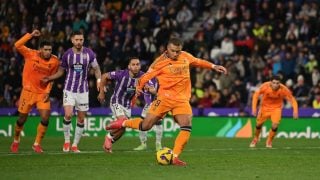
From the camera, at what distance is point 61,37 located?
1382 inches

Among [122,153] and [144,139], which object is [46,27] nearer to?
[144,139]

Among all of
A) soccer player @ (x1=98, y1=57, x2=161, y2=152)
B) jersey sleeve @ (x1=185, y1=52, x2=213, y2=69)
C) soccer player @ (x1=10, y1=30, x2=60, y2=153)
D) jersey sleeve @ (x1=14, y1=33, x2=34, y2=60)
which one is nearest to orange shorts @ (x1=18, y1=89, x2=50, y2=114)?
soccer player @ (x1=10, y1=30, x2=60, y2=153)

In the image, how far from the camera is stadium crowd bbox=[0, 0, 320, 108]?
31.0 metres

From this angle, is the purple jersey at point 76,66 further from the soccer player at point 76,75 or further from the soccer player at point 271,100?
the soccer player at point 271,100

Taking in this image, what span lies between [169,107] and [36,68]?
4548 mm

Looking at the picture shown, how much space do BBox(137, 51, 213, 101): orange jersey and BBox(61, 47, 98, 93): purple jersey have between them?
126 inches

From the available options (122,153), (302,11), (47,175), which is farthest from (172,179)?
(302,11)

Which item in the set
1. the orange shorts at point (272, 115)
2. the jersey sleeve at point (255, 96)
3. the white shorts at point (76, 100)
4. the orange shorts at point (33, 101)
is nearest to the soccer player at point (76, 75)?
the white shorts at point (76, 100)

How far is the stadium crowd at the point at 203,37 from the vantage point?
30984mm

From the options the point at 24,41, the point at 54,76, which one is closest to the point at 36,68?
the point at 54,76

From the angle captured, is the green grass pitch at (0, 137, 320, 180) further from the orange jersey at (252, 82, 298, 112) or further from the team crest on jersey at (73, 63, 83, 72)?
the orange jersey at (252, 82, 298, 112)

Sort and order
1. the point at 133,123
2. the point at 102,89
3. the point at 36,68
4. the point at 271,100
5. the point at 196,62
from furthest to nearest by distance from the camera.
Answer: the point at 271,100, the point at 36,68, the point at 102,89, the point at 133,123, the point at 196,62

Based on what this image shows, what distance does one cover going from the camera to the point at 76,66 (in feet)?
61.7

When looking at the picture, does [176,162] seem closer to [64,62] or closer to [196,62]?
[196,62]
